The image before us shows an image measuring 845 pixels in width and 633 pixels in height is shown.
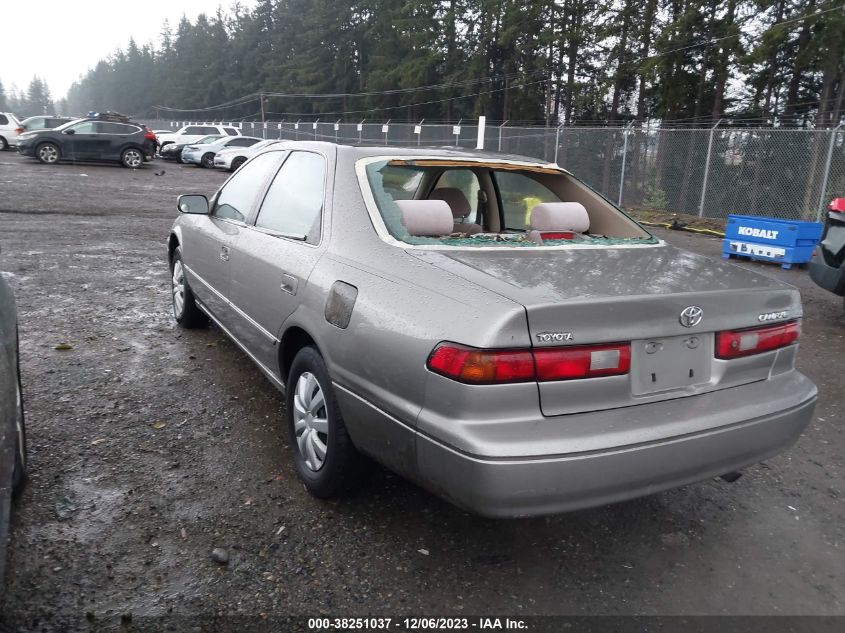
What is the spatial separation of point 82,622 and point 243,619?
1.78ft

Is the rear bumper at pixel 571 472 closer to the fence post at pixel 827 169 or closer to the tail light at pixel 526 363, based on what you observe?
the tail light at pixel 526 363

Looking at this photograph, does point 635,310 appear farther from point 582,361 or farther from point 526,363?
point 526,363

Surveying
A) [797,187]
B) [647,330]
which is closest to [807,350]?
[647,330]

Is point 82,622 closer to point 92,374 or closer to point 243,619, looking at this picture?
point 243,619

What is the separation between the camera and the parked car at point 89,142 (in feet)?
78.8

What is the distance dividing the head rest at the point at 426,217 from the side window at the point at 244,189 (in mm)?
1312

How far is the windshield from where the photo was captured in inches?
120

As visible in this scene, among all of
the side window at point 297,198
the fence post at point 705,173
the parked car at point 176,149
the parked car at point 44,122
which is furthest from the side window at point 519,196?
the parked car at point 176,149

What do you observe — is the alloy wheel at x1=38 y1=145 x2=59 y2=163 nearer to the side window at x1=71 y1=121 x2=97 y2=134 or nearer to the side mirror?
the side window at x1=71 y1=121 x2=97 y2=134

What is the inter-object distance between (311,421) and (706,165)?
50.9 ft

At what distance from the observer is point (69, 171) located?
879 inches

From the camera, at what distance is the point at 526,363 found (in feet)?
7.03

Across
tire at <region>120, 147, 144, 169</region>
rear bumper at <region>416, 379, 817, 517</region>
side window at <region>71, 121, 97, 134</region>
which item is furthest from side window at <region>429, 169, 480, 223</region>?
side window at <region>71, 121, 97, 134</region>

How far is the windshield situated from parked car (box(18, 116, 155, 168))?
23921mm
